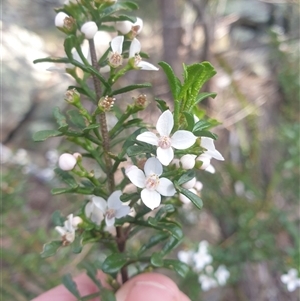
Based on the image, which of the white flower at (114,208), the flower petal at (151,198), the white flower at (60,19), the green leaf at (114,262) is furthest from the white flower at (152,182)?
the white flower at (60,19)

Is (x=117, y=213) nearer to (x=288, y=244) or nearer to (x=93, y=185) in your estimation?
(x=93, y=185)

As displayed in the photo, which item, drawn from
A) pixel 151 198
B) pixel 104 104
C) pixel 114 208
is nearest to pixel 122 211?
pixel 114 208

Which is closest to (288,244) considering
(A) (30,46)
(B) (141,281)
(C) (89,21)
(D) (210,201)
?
(D) (210,201)

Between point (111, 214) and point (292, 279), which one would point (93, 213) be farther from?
point (292, 279)

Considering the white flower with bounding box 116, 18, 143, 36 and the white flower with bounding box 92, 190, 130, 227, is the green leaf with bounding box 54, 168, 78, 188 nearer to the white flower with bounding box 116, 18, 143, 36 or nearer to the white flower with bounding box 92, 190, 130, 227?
the white flower with bounding box 92, 190, 130, 227

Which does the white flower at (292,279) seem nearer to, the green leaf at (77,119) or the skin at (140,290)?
the skin at (140,290)

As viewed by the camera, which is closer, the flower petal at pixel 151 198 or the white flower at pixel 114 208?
the flower petal at pixel 151 198

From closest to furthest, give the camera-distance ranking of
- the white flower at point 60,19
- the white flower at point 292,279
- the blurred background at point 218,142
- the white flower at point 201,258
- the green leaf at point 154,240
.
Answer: the white flower at point 60,19, the green leaf at point 154,240, the white flower at point 292,279, the white flower at point 201,258, the blurred background at point 218,142
